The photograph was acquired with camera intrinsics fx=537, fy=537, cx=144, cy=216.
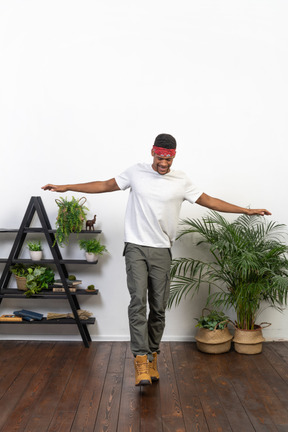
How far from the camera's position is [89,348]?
4262 mm

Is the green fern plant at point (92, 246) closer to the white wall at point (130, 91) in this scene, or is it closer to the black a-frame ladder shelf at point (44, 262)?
the black a-frame ladder shelf at point (44, 262)

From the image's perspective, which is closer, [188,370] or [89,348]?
[188,370]

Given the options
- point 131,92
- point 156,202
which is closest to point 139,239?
point 156,202

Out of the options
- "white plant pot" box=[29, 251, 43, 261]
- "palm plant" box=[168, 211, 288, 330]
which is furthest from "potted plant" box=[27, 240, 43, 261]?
"palm plant" box=[168, 211, 288, 330]

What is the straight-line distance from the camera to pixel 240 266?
3.92 m

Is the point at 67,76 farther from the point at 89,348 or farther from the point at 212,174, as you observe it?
the point at 89,348

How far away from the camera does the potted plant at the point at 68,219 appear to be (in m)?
4.16

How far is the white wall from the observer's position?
172 inches

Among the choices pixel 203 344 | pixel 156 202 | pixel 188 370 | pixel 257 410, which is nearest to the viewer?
pixel 257 410

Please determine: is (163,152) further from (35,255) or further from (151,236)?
(35,255)

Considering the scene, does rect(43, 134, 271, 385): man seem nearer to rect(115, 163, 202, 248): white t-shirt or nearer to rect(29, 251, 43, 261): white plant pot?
rect(115, 163, 202, 248): white t-shirt

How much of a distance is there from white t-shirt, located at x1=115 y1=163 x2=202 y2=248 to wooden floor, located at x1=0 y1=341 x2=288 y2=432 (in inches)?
36.7

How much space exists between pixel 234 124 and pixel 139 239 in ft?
5.05

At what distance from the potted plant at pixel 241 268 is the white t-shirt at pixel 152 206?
614 millimetres
